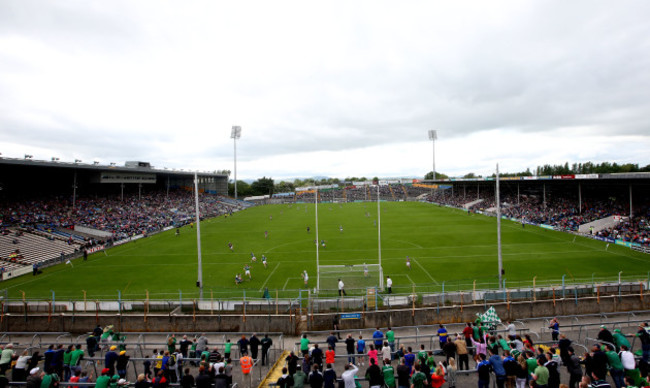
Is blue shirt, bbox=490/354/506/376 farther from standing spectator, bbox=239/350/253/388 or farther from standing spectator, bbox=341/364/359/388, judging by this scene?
standing spectator, bbox=239/350/253/388

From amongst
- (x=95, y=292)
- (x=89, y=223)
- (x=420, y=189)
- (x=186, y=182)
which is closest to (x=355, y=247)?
(x=95, y=292)

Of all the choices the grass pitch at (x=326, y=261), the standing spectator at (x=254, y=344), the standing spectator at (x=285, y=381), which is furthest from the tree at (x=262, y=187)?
the standing spectator at (x=285, y=381)

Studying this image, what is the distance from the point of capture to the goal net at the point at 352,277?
22719mm

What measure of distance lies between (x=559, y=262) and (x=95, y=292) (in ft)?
120

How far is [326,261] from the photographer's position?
32156 mm

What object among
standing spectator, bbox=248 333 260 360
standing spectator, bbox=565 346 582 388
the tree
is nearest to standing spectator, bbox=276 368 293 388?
standing spectator, bbox=248 333 260 360

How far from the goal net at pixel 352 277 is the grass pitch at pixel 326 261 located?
604 millimetres

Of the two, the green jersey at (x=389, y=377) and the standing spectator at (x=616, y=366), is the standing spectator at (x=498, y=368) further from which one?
the standing spectator at (x=616, y=366)

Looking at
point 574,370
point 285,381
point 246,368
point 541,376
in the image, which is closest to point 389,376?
point 285,381

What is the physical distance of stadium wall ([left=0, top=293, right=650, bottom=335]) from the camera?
55.0 ft

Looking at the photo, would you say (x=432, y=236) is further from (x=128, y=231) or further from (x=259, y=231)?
(x=128, y=231)

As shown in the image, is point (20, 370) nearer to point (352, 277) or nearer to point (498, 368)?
point (498, 368)

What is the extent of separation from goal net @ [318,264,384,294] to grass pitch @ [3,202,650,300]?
60 centimetres

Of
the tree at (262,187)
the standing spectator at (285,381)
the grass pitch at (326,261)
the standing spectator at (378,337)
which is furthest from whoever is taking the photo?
the tree at (262,187)
